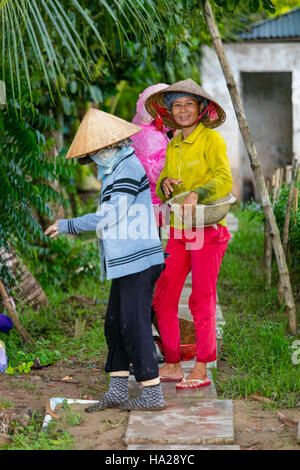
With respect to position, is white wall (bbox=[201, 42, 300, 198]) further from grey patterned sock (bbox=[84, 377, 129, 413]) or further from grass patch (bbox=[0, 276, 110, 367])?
grey patterned sock (bbox=[84, 377, 129, 413])

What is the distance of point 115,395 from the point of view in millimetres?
3555

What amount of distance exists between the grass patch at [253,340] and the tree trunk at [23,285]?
1.60 metres

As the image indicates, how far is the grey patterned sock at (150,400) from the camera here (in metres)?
3.41

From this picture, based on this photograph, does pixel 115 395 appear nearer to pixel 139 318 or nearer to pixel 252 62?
pixel 139 318

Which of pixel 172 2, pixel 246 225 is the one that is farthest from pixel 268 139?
pixel 172 2

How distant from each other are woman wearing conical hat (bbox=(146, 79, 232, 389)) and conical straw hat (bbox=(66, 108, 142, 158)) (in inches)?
14.7

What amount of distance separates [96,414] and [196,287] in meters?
0.86

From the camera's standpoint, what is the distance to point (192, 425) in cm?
321

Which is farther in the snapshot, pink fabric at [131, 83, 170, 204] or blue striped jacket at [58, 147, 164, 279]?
pink fabric at [131, 83, 170, 204]

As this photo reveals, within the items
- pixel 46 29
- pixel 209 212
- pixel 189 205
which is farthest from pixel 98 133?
pixel 46 29

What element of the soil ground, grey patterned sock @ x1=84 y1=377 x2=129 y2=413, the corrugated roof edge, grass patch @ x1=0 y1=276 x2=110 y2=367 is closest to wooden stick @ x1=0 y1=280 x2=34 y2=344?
grass patch @ x1=0 y1=276 x2=110 y2=367

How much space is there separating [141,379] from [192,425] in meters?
0.38

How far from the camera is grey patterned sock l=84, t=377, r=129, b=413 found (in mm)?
3537
